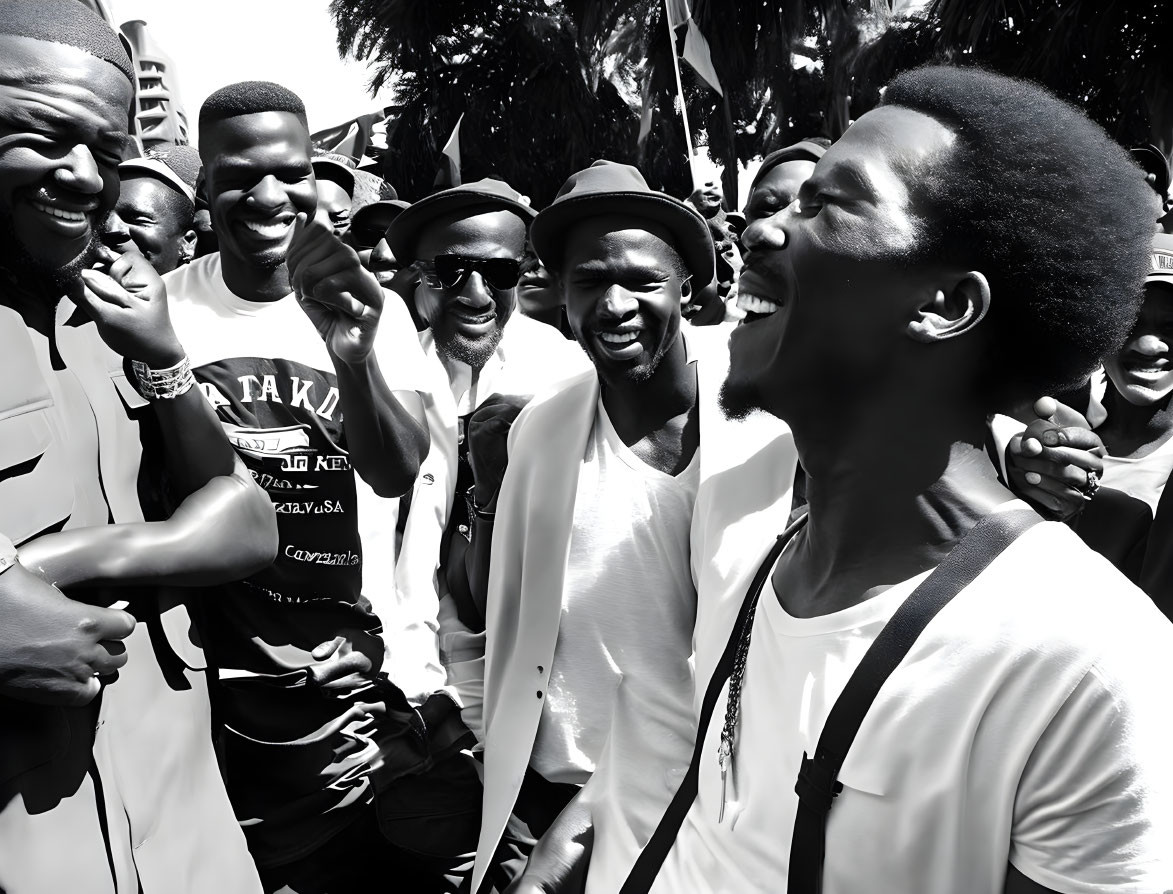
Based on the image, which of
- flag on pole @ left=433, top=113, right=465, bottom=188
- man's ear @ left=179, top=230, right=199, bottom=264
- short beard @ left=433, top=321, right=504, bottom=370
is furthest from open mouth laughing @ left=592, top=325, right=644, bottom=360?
flag on pole @ left=433, top=113, right=465, bottom=188

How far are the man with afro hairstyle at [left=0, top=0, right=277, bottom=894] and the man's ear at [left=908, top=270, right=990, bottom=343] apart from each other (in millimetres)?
1335

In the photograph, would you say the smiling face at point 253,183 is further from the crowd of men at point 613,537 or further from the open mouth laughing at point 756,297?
the open mouth laughing at point 756,297

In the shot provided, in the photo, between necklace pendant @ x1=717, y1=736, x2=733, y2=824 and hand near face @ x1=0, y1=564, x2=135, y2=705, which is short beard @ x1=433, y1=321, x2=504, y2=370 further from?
necklace pendant @ x1=717, y1=736, x2=733, y2=824

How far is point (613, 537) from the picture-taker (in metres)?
2.77

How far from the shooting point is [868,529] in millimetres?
1625

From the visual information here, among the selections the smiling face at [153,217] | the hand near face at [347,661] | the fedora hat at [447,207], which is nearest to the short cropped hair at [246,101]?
the fedora hat at [447,207]

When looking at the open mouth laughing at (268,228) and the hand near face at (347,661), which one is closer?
the hand near face at (347,661)

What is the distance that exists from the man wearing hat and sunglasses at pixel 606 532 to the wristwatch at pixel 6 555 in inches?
53.0

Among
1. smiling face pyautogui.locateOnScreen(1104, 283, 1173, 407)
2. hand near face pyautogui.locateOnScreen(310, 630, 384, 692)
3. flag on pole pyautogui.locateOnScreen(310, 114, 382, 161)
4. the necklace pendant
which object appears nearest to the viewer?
the necklace pendant

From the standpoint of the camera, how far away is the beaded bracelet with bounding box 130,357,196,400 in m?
2.04

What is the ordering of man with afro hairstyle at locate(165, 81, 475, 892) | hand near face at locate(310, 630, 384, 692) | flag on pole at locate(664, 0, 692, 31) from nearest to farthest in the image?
man with afro hairstyle at locate(165, 81, 475, 892) → hand near face at locate(310, 630, 384, 692) → flag on pole at locate(664, 0, 692, 31)

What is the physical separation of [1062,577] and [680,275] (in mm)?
2053

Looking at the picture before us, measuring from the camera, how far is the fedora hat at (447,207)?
14.3 feet

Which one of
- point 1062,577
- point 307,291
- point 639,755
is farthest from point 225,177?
point 1062,577
